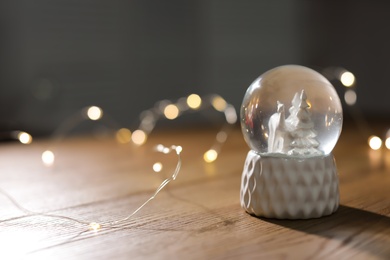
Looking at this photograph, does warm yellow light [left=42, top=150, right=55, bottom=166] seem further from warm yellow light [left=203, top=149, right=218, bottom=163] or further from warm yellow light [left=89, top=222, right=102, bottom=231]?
warm yellow light [left=89, top=222, right=102, bottom=231]

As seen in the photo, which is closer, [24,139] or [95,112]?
[24,139]

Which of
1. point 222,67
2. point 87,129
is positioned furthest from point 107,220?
point 222,67

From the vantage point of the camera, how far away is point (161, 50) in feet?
8.01

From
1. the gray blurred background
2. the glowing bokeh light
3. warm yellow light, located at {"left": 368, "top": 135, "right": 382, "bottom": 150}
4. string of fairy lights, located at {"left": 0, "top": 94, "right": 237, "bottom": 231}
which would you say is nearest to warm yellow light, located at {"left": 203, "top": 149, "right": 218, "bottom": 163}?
string of fairy lights, located at {"left": 0, "top": 94, "right": 237, "bottom": 231}

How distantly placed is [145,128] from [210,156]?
30.1 inches

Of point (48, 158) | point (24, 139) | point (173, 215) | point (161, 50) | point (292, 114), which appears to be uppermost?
point (161, 50)

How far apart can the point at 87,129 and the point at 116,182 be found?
130cm

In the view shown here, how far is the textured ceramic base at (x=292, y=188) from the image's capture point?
2.15 ft

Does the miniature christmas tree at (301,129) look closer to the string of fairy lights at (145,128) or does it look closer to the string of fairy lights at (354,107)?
the string of fairy lights at (145,128)

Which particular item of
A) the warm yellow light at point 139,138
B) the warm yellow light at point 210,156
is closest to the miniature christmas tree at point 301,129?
the warm yellow light at point 210,156

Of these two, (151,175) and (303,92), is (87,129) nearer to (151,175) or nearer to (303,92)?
(151,175)

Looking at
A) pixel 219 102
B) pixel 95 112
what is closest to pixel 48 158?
pixel 95 112

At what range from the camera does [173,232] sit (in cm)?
61

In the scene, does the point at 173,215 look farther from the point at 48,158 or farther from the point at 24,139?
the point at 24,139
